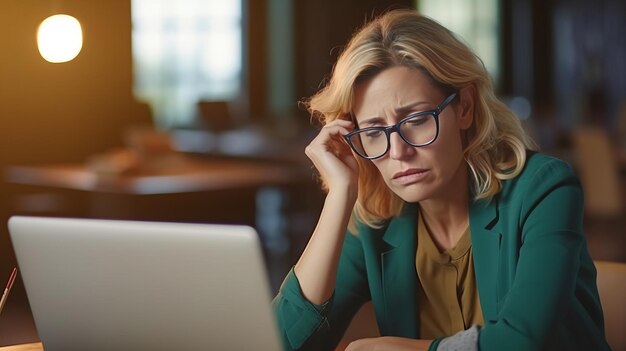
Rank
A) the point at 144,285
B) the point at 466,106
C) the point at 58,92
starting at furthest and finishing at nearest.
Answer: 1. the point at 58,92
2. the point at 466,106
3. the point at 144,285

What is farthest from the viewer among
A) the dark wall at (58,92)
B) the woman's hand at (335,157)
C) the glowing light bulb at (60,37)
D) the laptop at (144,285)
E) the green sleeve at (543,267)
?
the dark wall at (58,92)

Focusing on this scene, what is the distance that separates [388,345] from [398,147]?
0.40m

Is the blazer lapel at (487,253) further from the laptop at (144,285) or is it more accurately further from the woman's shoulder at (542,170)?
the laptop at (144,285)

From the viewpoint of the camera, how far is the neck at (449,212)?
2000 mm

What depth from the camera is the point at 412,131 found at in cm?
188

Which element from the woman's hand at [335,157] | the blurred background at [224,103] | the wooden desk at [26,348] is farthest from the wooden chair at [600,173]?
the wooden desk at [26,348]

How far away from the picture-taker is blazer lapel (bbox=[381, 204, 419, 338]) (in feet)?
6.54

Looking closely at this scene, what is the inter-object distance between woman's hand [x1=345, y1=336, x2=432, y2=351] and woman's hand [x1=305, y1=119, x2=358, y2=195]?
1.16 ft

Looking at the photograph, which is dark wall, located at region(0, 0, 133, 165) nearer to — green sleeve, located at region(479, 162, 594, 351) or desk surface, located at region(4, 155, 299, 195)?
desk surface, located at region(4, 155, 299, 195)

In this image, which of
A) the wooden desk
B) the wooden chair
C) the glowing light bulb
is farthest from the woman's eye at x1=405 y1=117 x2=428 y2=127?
the wooden chair

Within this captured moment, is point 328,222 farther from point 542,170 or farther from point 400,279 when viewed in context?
point 542,170

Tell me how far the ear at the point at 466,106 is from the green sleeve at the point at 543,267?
20cm

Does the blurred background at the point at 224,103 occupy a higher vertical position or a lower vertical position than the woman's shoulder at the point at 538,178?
lower

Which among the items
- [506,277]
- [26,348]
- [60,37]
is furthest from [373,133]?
[60,37]
